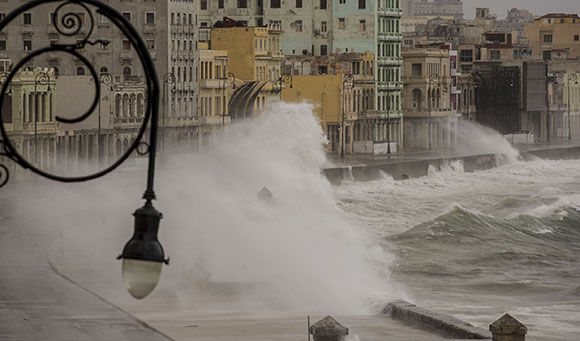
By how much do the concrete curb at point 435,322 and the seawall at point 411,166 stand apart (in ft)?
183

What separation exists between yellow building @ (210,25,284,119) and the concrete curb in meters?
67.0

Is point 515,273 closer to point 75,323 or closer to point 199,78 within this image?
point 75,323

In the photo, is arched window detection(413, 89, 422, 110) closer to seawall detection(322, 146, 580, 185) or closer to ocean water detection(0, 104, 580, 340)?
seawall detection(322, 146, 580, 185)

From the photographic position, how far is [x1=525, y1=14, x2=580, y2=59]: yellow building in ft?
596

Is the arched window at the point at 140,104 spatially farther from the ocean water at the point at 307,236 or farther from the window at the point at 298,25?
the window at the point at 298,25

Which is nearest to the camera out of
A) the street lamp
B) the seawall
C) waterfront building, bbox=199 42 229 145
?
the street lamp

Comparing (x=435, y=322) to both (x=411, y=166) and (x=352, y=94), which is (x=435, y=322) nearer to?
(x=411, y=166)

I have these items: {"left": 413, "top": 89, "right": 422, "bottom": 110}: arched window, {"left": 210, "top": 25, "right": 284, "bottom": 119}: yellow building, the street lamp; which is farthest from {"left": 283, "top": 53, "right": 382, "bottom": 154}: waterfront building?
the street lamp

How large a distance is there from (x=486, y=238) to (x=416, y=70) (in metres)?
60.4

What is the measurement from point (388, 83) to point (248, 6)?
12037 millimetres

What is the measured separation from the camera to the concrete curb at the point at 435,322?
88.5 feet

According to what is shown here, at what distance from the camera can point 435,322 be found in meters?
29.1

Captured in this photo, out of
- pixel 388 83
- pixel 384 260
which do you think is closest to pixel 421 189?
pixel 388 83

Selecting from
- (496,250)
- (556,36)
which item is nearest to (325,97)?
(496,250)
